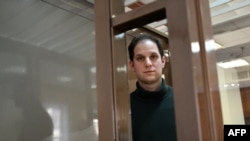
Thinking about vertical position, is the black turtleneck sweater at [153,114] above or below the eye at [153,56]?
below

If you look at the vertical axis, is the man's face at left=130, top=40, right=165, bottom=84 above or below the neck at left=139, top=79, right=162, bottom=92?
above

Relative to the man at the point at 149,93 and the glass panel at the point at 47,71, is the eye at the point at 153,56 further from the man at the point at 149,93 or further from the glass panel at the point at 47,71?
the glass panel at the point at 47,71

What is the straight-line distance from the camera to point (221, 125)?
51 centimetres

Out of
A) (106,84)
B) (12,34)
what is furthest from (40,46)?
(106,84)

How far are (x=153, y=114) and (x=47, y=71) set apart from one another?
885mm

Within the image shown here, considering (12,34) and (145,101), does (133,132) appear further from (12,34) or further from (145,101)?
(12,34)

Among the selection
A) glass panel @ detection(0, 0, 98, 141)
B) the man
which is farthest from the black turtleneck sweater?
glass panel @ detection(0, 0, 98, 141)

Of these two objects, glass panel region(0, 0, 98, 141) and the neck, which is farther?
glass panel region(0, 0, 98, 141)

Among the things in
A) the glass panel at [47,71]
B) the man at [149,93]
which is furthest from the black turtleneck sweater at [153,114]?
the glass panel at [47,71]

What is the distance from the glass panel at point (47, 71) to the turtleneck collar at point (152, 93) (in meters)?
0.77

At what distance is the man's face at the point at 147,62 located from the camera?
62cm

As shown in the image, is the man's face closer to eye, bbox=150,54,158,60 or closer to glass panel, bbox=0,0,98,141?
eye, bbox=150,54,158,60

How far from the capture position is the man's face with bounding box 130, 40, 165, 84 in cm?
62

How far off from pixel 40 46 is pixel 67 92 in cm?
29
